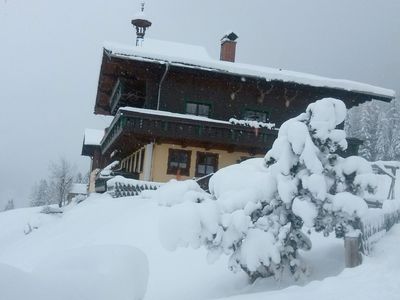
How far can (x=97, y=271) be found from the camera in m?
4.01

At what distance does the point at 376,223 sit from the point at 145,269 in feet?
16.3

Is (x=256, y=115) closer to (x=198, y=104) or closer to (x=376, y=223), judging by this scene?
(x=198, y=104)

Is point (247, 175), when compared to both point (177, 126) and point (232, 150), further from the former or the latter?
point (232, 150)

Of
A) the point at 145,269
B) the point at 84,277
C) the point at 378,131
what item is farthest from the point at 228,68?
the point at 378,131

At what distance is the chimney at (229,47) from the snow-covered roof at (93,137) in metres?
19.7

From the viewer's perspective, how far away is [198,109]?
76.4 ft

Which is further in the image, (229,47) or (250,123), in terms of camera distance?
(229,47)

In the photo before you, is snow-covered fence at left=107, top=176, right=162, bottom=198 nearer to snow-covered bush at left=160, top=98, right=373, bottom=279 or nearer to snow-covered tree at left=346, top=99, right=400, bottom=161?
snow-covered bush at left=160, top=98, right=373, bottom=279

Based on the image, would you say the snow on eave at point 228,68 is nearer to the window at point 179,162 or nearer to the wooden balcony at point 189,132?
the wooden balcony at point 189,132

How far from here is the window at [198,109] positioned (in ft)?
76.0

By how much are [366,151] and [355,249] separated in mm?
60183

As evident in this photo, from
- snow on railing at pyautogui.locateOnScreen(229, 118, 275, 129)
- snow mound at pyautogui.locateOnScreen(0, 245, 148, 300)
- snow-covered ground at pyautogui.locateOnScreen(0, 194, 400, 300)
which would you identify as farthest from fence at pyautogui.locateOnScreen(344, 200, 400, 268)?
snow on railing at pyautogui.locateOnScreen(229, 118, 275, 129)

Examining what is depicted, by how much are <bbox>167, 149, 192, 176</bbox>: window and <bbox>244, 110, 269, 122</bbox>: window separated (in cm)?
414

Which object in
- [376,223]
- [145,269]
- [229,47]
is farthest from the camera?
[229,47]
